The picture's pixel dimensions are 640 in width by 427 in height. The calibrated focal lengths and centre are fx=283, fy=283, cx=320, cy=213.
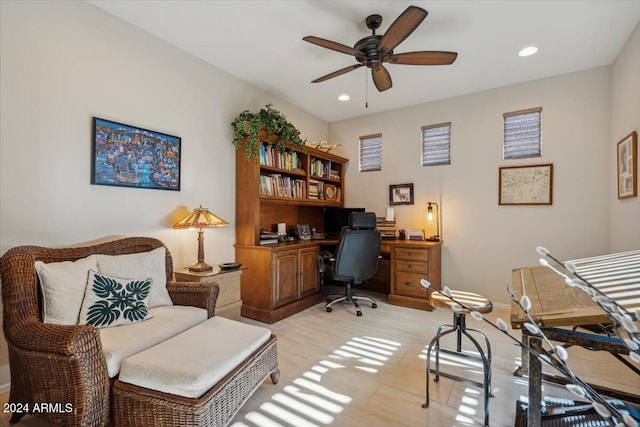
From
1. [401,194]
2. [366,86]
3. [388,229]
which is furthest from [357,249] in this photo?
[366,86]

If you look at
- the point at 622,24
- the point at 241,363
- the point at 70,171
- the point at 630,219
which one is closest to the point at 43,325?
the point at 241,363

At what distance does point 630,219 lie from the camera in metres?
2.48

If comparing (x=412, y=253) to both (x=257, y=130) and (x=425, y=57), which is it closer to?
(x=425, y=57)

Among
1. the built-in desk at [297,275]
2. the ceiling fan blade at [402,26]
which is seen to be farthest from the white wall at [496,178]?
the ceiling fan blade at [402,26]

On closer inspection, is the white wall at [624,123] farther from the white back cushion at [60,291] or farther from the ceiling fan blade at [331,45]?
the white back cushion at [60,291]

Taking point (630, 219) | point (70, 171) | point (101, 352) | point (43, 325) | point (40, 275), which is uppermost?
point (70, 171)

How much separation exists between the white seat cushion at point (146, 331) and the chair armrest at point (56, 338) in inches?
4.4

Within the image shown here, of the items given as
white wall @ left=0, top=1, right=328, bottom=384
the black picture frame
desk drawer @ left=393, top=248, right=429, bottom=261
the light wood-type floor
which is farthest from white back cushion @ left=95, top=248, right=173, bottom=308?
desk drawer @ left=393, top=248, right=429, bottom=261

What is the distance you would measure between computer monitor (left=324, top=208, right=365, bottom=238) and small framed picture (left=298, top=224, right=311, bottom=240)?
48cm

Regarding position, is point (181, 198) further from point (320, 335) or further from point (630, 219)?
point (630, 219)

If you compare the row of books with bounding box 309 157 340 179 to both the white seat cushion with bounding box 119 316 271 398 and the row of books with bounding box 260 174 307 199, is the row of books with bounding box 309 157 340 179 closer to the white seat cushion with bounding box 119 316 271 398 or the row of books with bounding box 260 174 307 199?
the row of books with bounding box 260 174 307 199

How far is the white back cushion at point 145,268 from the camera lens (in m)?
1.90

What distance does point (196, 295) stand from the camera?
2094mm

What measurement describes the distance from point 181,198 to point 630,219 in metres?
4.09
